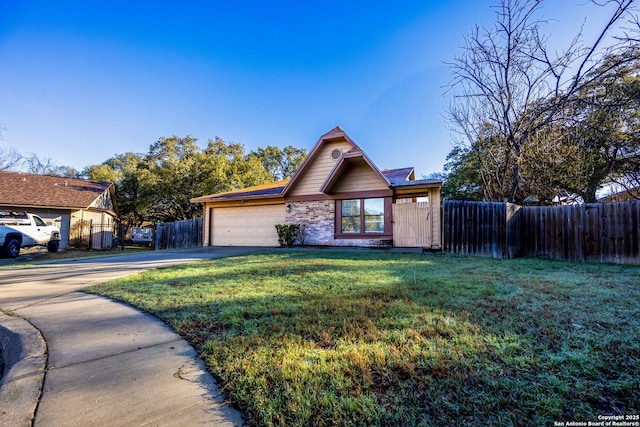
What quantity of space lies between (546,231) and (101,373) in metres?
11.2

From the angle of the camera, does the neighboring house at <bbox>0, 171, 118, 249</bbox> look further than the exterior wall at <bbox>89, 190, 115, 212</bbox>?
No

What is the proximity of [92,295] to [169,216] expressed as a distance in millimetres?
26812

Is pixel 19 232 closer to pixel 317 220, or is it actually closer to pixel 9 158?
pixel 317 220

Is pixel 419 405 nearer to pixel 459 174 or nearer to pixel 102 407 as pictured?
pixel 102 407

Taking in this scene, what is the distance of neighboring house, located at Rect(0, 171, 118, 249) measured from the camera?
1807 centimetres

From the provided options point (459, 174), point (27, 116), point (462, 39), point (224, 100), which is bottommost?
point (459, 174)

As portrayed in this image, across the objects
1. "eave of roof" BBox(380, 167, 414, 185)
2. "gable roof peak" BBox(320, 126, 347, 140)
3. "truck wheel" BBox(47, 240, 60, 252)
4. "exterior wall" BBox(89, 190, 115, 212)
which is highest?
"gable roof peak" BBox(320, 126, 347, 140)

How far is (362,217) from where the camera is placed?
1265 centimetres

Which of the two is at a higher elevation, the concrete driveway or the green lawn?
the green lawn

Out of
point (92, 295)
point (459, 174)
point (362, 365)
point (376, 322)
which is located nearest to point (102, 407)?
point (362, 365)

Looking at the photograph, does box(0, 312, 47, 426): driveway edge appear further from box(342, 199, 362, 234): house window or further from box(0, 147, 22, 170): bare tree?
box(0, 147, 22, 170): bare tree

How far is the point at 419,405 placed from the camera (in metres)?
1.63

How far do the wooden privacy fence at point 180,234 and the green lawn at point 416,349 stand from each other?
1286 centimetres

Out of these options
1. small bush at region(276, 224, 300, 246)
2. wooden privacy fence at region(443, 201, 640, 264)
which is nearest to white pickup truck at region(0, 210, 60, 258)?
small bush at region(276, 224, 300, 246)
